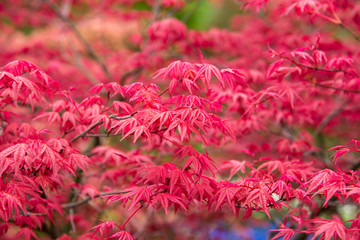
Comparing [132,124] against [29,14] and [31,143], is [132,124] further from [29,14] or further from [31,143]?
[29,14]

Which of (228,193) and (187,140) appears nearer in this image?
(228,193)

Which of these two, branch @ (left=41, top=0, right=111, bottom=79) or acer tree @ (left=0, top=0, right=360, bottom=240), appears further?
branch @ (left=41, top=0, right=111, bottom=79)

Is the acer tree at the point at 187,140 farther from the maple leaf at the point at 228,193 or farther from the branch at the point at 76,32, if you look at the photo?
the branch at the point at 76,32

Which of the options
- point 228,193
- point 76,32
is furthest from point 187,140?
point 76,32

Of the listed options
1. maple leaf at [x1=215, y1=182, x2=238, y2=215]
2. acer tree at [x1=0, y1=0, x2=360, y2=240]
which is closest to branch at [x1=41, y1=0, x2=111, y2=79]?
acer tree at [x1=0, y1=0, x2=360, y2=240]

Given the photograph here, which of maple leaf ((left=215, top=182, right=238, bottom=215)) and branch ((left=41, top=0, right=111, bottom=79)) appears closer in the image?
maple leaf ((left=215, top=182, right=238, bottom=215))

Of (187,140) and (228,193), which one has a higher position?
(187,140)

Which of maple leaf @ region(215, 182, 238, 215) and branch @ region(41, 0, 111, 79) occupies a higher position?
branch @ region(41, 0, 111, 79)

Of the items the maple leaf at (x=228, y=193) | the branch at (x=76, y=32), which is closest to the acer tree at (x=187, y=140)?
the maple leaf at (x=228, y=193)

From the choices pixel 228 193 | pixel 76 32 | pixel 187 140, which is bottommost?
pixel 228 193

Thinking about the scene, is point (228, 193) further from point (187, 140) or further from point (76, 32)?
point (76, 32)

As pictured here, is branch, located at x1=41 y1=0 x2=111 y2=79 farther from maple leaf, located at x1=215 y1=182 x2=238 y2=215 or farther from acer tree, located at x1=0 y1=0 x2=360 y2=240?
maple leaf, located at x1=215 y1=182 x2=238 y2=215

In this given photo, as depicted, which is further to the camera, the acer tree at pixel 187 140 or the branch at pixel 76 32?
the branch at pixel 76 32

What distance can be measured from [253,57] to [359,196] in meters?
3.13
